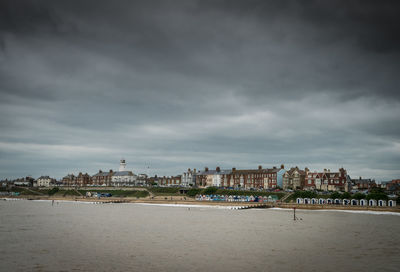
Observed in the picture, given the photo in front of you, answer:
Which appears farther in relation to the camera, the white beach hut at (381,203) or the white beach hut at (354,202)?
the white beach hut at (354,202)

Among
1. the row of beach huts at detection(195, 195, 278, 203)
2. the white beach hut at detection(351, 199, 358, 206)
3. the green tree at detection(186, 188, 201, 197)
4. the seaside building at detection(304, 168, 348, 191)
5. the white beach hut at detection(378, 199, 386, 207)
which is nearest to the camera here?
the white beach hut at detection(378, 199, 386, 207)

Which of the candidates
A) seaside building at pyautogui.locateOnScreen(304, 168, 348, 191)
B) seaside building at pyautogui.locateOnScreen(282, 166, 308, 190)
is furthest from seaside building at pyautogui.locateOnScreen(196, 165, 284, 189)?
seaside building at pyautogui.locateOnScreen(304, 168, 348, 191)

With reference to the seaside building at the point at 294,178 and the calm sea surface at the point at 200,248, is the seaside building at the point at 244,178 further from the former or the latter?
the calm sea surface at the point at 200,248

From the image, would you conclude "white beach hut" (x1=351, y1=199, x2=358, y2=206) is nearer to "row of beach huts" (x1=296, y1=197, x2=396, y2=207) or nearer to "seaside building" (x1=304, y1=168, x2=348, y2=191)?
"row of beach huts" (x1=296, y1=197, x2=396, y2=207)

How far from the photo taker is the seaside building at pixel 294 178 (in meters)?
156

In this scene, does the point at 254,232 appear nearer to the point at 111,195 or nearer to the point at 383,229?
the point at 383,229

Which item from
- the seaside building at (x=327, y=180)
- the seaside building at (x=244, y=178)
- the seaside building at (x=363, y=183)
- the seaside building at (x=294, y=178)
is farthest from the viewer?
the seaside building at (x=363, y=183)

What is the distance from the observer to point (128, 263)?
3016 cm

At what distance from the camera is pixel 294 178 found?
519ft

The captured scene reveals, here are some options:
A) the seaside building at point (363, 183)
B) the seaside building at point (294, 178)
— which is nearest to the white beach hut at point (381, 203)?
the seaside building at point (294, 178)

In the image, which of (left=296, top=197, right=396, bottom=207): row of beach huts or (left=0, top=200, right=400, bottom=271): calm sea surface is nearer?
(left=0, top=200, right=400, bottom=271): calm sea surface

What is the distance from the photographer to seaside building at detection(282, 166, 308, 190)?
513 feet

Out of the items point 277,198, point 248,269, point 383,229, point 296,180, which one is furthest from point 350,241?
point 296,180

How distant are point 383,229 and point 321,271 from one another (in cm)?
3061
